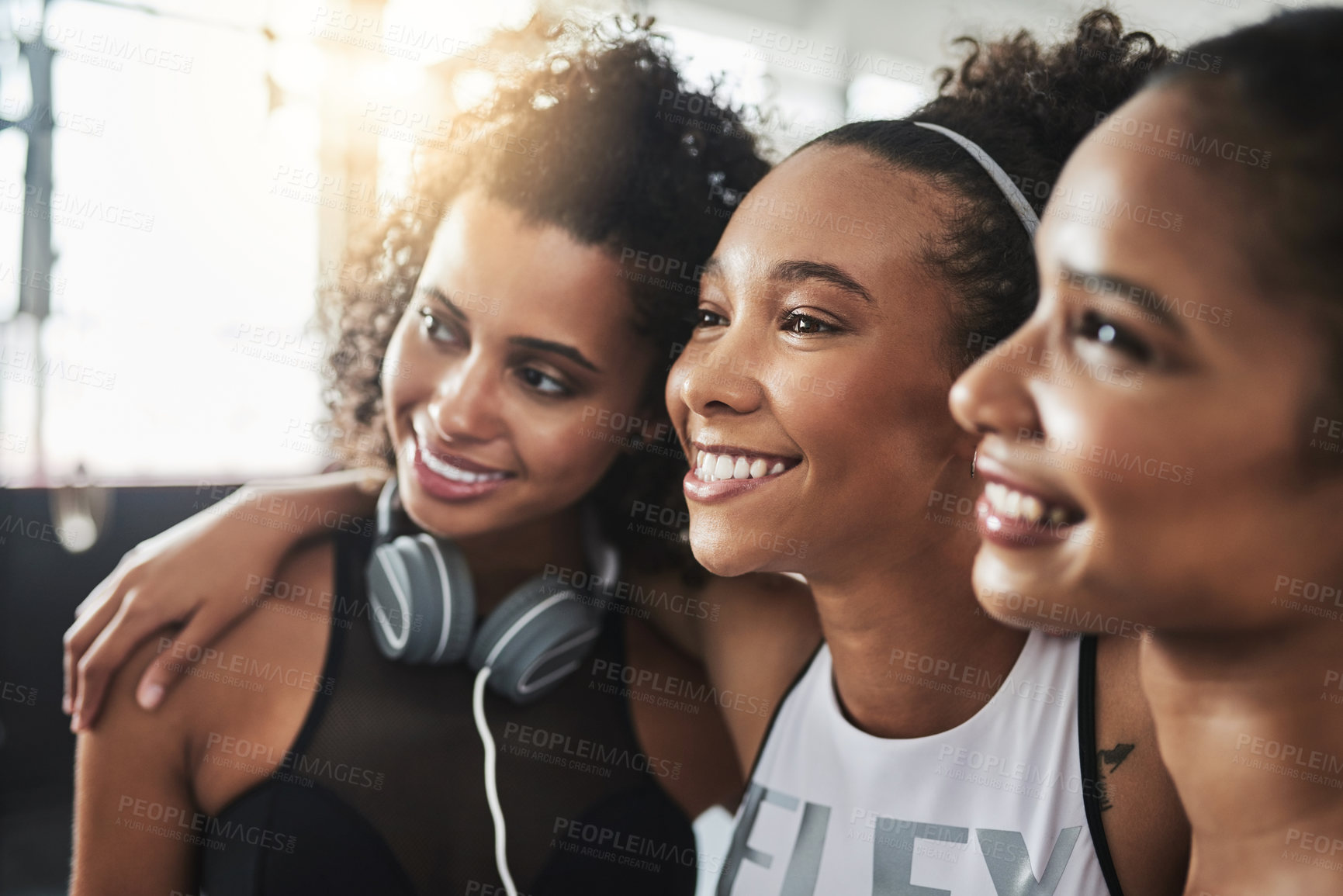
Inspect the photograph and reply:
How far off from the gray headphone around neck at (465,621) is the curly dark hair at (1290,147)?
2.83 ft

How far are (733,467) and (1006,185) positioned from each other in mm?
368

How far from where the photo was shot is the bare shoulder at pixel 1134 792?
2.46 ft

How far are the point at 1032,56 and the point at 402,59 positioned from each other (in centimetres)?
95

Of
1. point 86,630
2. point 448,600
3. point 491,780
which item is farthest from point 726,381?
point 86,630

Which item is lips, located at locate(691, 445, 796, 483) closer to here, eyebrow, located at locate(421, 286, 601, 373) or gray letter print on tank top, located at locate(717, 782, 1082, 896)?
eyebrow, located at locate(421, 286, 601, 373)

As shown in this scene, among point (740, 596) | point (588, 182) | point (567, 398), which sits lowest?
point (740, 596)

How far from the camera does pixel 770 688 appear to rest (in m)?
1.10

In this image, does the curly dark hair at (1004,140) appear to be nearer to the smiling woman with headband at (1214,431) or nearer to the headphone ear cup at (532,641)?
the smiling woman with headband at (1214,431)

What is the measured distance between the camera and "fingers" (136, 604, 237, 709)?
1.13m

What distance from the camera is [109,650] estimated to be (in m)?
1.13

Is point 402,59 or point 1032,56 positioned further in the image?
point 402,59

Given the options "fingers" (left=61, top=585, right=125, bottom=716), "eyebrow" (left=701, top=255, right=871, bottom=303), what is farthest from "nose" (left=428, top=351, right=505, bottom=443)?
"fingers" (left=61, top=585, right=125, bottom=716)

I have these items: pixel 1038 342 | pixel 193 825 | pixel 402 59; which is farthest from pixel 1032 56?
pixel 193 825

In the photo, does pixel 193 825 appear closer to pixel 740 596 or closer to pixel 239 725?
pixel 239 725
